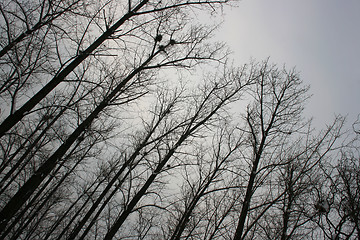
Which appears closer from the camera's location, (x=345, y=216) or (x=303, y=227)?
(x=345, y=216)

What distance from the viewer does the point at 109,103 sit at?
A: 540 centimetres

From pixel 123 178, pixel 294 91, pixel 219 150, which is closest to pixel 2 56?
pixel 123 178

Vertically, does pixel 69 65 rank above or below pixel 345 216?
below

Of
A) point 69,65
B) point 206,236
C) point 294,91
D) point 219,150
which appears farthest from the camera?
point 206,236

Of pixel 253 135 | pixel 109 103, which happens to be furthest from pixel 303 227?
pixel 109 103

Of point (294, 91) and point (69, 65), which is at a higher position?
point (294, 91)

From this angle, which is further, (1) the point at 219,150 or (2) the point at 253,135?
(1) the point at 219,150

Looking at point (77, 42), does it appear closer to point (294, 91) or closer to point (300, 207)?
point (294, 91)

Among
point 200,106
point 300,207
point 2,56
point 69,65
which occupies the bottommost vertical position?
point 2,56

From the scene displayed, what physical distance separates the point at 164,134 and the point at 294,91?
5.91 m

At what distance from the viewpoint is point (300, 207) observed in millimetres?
6820

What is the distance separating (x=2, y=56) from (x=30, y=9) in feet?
4.76

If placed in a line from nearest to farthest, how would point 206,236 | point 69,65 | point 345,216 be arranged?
1. point 69,65
2. point 345,216
3. point 206,236

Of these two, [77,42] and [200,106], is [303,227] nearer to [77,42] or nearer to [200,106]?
[200,106]
